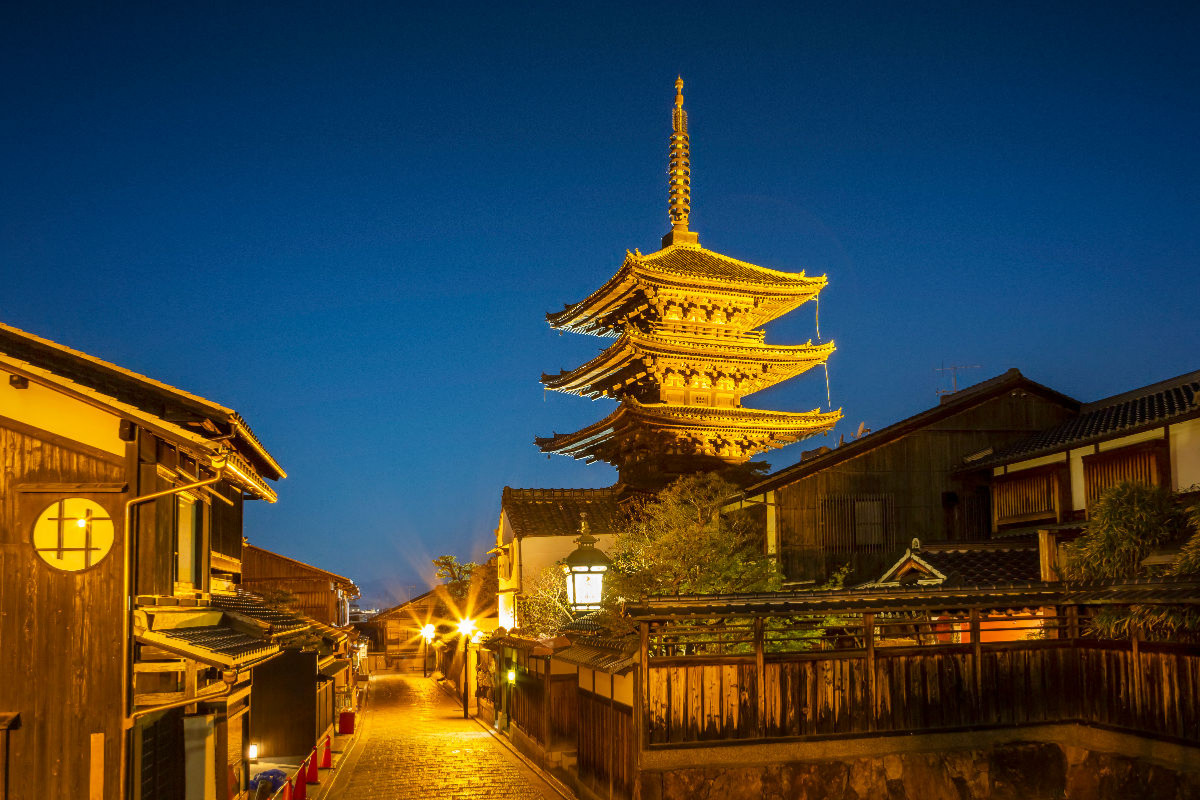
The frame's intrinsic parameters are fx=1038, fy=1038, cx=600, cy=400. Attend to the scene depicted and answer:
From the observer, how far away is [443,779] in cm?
2392

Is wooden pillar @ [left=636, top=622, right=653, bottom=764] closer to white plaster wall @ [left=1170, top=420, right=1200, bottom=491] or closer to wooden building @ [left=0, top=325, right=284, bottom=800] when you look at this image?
wooden building @ [left=0, top=325, right=284, bottom=800]

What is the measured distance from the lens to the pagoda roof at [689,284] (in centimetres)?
3822

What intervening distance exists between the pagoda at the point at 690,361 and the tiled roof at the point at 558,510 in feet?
8.01

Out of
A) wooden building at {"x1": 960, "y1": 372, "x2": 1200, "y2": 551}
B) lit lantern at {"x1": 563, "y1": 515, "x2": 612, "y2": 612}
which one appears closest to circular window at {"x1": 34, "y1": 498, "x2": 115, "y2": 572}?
lit lantern at {"x1": 563, "y1": 515, "x2": 612, "y2": 612}

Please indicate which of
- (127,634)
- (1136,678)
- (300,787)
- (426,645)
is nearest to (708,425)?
(300,787)

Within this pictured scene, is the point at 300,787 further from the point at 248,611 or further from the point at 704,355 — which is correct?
the point at 704,355

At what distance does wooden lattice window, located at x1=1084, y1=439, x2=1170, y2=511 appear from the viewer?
70.8ft

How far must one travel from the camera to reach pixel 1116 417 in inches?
934

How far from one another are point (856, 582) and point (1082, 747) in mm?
11567

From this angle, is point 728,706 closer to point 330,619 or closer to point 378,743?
point 378,743

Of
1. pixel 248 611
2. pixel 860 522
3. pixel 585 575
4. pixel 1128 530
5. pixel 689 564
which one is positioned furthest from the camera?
pixel 860 522

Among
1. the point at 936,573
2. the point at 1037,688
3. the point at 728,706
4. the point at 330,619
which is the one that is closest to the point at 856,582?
the point at 936,573

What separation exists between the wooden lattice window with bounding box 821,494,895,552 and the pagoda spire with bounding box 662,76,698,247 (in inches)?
685

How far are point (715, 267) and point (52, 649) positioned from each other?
31.7 meters
